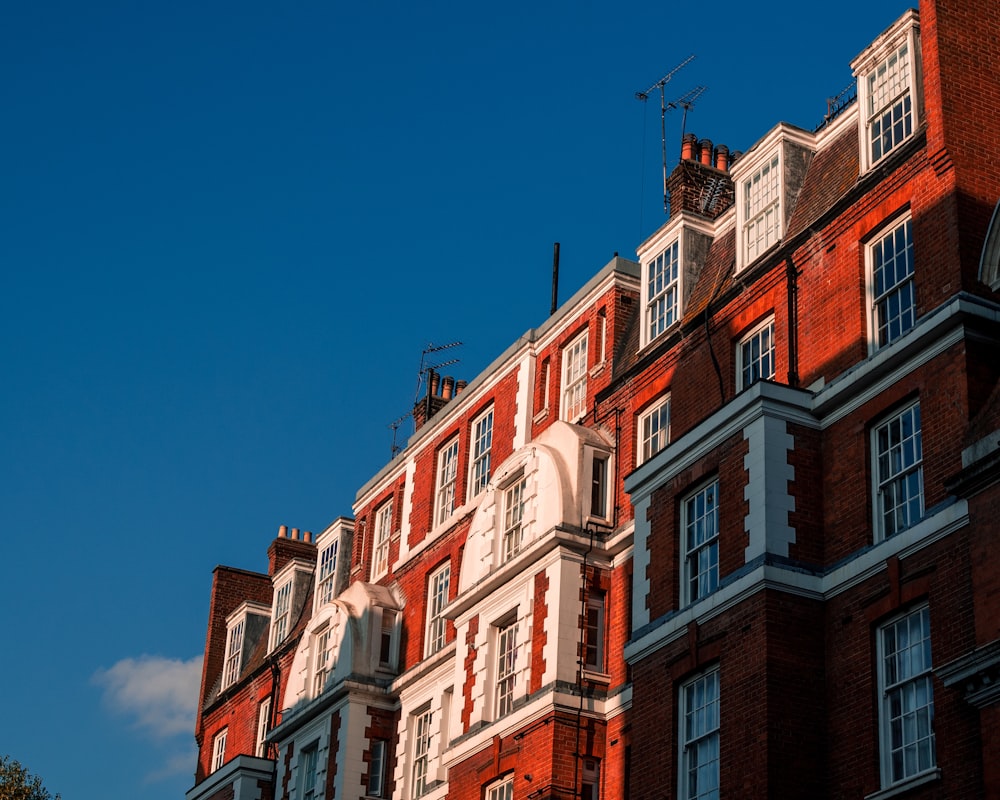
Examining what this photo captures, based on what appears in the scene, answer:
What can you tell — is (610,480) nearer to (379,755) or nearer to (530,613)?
(530,613)

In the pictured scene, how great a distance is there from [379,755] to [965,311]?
22487 mm

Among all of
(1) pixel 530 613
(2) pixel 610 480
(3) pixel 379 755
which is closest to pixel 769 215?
(2) pixel 610 480

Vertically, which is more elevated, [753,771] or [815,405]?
[815,405]

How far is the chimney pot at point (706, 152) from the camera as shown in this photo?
1657 inches

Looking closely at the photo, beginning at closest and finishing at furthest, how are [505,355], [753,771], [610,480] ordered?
[753,771] < [610,480] < [505,355]

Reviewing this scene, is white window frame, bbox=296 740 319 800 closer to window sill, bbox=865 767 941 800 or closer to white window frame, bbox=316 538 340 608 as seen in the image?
white window frame, bbox=316 538 340 608

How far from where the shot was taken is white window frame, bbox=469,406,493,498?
144 feet

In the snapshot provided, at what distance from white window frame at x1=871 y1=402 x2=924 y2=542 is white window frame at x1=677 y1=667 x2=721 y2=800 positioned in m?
3.98

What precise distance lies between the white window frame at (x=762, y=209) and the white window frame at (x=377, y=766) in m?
16.9

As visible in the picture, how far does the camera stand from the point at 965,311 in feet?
90.6

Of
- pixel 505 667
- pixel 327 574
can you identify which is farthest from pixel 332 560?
pixel 505 667

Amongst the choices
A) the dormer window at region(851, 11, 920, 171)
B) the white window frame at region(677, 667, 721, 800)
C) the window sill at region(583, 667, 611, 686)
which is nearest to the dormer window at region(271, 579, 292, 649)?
the window sill at region(583, 667, 611, 686)

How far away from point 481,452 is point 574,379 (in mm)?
4413

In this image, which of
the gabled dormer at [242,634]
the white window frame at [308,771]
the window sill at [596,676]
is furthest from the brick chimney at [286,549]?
the window sill at [596,676]
